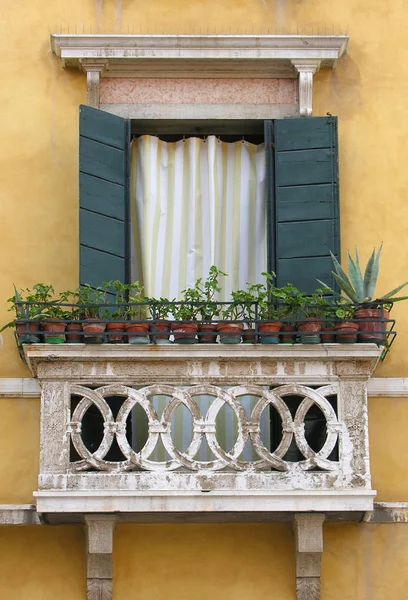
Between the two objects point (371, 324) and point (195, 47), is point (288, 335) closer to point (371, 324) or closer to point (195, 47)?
point (371, 324)

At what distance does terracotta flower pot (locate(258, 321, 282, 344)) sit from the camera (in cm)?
1232

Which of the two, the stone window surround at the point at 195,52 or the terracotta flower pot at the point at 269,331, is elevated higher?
the stone window surround at the point at 195,52

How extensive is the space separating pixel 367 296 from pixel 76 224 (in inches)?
95.3

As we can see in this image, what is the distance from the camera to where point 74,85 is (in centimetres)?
1377

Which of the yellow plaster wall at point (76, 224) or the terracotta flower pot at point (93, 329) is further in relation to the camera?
the yellow plaster wall at point (76, 224)

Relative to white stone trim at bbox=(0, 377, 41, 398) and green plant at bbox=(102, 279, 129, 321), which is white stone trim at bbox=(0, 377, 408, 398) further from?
green plant at bbox=(102, 279, 129, 321)

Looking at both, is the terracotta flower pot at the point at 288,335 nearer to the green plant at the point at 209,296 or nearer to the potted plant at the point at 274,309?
the potted plant at the point at 274,309

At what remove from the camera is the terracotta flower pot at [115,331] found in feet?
40.5

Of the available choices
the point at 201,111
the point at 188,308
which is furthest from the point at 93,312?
the point at 201,111

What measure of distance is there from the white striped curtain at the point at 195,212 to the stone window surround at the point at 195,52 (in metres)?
0.36

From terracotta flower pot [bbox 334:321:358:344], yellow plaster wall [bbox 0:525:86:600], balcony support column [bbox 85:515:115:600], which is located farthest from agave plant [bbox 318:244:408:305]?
yellow plaster wall [bbox 0:525:86:600]

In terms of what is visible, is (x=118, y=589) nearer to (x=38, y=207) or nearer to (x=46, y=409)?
(x=46, y=409)

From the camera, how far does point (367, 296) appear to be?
12.6 metres

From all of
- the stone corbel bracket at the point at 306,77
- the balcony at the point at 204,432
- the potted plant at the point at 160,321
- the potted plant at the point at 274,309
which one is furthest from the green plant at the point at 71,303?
the stone corbel bracket at the point at 306,77
